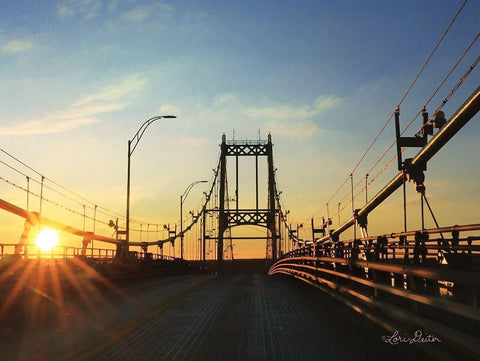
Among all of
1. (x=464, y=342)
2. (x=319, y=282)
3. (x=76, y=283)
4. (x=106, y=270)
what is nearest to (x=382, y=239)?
(x=464, y=342)

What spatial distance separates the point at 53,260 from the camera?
27.3 meters

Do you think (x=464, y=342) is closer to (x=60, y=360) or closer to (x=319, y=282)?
(x=60, y=360)

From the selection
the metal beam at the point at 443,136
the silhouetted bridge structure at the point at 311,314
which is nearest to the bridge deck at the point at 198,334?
the silhouetted bridge structure at the point at 311,314

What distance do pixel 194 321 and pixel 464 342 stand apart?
7958 millimetres

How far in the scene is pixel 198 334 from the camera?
437 inches
